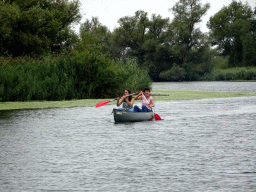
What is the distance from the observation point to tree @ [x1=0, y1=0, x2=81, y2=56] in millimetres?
39094

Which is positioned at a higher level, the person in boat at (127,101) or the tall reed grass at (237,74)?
the tall reed grass at (237,74)

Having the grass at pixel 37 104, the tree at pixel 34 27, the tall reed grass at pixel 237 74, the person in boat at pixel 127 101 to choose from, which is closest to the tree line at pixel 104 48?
the tree at pixel 34 27

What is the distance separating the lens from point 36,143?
1079 centimetres

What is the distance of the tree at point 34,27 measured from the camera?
39.1 metres

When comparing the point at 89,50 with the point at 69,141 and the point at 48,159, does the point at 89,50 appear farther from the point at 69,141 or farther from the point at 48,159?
the point at 48,159

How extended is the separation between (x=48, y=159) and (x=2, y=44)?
35.7 metres

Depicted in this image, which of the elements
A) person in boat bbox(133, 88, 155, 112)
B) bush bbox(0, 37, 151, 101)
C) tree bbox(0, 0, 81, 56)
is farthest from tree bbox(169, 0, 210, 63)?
person in boat bbox(133, 88, 155, 112)

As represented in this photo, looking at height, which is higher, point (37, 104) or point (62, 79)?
point (62, 79)

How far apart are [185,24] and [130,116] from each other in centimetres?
6940

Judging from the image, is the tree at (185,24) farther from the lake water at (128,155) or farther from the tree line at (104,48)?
the lake water at (128,155)

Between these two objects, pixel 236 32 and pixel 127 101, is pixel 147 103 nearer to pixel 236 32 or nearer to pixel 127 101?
pixel 127 101

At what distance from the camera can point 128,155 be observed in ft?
29.6

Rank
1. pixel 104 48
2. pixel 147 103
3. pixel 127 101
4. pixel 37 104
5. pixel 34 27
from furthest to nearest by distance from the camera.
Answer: pixel 104 48
pixel 34 27
pixel 37 104
pixel 147 103
pixel 127 101

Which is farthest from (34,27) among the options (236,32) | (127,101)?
(236,32)
